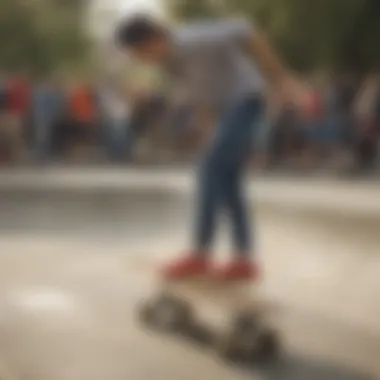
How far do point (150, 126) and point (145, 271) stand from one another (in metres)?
0.13

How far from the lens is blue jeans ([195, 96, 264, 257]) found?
2.74 ft

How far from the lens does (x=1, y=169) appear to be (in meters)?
0.91

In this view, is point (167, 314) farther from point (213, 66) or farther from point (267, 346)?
point (213, 66)

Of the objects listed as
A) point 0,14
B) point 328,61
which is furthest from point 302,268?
point 0,14

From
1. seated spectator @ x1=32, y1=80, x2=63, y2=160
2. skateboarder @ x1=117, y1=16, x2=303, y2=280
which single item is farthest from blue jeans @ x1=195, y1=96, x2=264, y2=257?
seated spectator @ x1=32, y1=80, x2=63, y2=160

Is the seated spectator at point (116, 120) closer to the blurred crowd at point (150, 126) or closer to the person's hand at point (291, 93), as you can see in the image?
the blurred crowd at point (150, 126)

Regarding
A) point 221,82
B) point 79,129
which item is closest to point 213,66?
point 221,82

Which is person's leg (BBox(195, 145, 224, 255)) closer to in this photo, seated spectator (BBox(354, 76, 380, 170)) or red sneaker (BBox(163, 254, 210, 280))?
red sneaker (BBox(163, 254, 210, 280))

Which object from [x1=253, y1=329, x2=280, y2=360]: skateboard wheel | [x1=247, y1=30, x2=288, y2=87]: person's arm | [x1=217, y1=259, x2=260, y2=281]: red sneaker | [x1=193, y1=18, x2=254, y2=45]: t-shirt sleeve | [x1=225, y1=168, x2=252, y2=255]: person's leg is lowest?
[x1=253, y1=329, x2=280, y2=360]: skateboard wheel

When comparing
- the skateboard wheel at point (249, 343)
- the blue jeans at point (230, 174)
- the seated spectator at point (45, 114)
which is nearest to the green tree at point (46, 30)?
the seated spectator at point (45, 114)

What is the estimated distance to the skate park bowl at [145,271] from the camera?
80 cm

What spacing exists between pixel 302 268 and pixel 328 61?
0.66ft

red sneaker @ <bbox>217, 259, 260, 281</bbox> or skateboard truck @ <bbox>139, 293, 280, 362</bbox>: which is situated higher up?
red sneaker @ <bbox>217, 259, 260, 281</bbox>

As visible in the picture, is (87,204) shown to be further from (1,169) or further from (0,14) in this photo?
(0,14)
